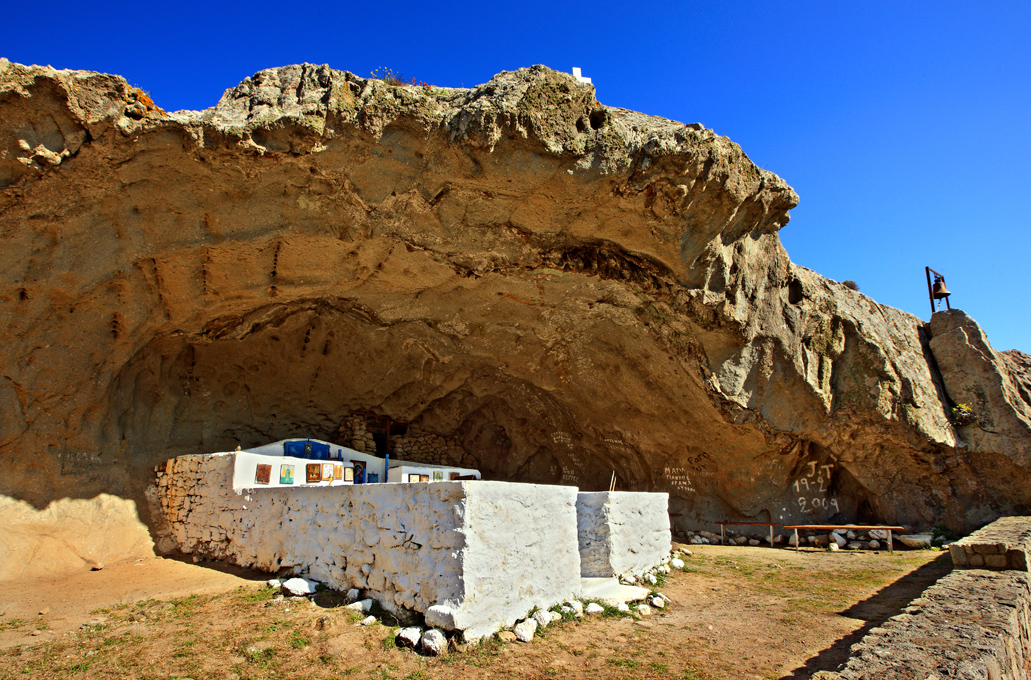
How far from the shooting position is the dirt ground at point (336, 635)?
389cm

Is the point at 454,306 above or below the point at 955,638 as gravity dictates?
above

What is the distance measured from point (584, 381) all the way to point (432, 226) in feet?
17.5

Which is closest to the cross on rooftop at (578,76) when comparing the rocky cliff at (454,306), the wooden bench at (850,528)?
the rocky cliff at (454,306)

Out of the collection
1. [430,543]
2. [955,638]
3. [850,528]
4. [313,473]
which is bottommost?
[850,528]

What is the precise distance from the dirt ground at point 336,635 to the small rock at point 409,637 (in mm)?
74

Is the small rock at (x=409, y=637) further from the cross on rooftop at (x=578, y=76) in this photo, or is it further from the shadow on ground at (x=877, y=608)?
the cross on rooftop at (x=578, y=76)

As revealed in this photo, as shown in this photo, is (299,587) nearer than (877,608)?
Yes

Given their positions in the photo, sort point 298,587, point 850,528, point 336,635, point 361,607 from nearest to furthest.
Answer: point 336,635 < point 361,607 < point 298,587 < point 850,528

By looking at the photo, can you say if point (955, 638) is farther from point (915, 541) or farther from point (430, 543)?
point (915, 541)

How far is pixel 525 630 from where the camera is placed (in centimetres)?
447

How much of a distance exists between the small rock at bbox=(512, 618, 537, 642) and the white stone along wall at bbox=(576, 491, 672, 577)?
198 cm

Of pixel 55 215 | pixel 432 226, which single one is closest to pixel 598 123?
pixel 432 226

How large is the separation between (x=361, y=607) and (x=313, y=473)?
473 cm

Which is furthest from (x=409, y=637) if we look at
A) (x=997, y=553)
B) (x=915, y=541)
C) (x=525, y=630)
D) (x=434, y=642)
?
(x=915, y=541)
